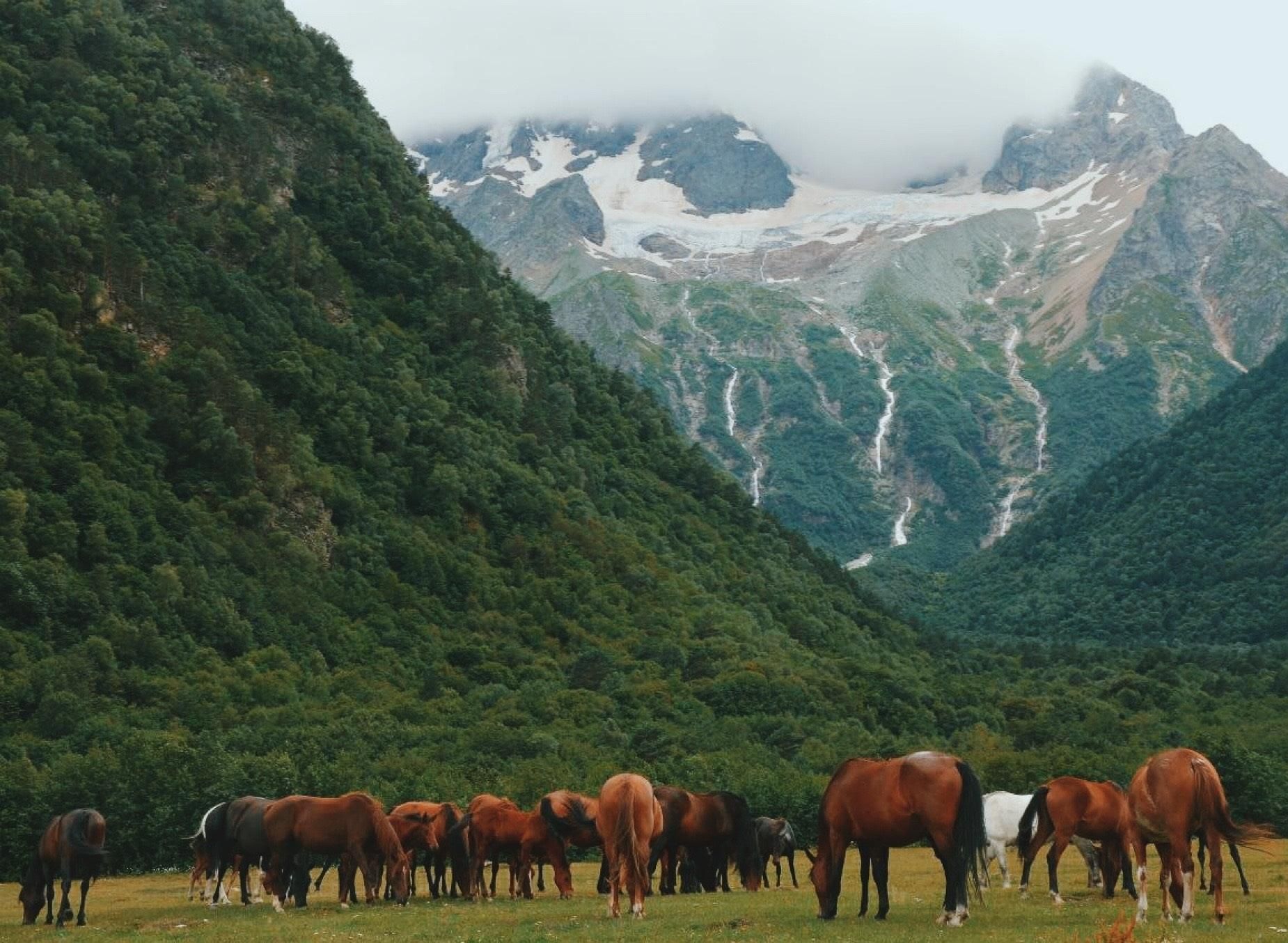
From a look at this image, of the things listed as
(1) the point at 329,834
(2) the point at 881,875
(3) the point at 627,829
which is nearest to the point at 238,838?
(1) the point at 329,834

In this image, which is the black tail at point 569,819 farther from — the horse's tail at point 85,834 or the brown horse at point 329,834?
the horse's tail at point 85,834

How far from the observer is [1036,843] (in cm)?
3556

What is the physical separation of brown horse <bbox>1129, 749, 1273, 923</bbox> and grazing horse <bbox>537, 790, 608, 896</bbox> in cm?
1414

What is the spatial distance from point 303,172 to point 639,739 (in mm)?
88019

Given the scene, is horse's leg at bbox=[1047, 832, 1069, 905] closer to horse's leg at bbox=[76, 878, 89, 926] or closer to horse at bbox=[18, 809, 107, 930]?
horse at bbox=[18, 809, 107, 930]

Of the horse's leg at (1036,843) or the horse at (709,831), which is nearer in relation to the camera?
the horse's leg at (1036,843)

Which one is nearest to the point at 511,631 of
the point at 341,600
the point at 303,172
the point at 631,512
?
the point at 341,600

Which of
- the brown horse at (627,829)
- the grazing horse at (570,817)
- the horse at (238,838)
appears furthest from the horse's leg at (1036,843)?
the horse at (238,838)

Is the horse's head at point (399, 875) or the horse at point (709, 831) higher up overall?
the horse at point (709, 831)

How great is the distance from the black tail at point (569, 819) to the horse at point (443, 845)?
3.47 meters

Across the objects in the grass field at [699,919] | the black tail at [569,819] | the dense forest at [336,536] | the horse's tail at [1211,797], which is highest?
the dense forest at [336,536]

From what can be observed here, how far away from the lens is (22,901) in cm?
3803

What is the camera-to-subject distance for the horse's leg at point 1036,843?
3531cm

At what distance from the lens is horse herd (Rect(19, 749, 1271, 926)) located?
94.1 feet
